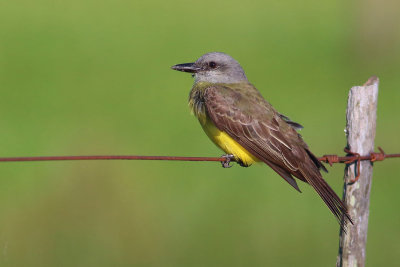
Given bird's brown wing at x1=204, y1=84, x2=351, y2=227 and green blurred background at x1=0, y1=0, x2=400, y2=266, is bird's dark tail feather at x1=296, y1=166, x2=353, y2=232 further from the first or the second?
green blurred background at x1=0, y1=0, x2=400, y2=266

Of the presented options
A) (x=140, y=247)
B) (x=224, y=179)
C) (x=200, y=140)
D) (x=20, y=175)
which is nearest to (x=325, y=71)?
(x=200, y=140)

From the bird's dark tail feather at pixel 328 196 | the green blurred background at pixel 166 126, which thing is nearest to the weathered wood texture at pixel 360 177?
the bird's dark tail feather at pixel 328 196

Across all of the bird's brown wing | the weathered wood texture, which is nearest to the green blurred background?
the bird's brown wing

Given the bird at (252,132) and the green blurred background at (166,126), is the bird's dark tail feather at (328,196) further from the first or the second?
the green blurred background at (166,126)

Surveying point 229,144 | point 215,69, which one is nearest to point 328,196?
point 229,144

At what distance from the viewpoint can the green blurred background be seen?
8789 mm

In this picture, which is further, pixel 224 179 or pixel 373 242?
pixel 224 179

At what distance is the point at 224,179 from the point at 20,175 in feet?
9.47

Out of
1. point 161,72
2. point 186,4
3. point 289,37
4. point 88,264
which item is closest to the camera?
point 88,264

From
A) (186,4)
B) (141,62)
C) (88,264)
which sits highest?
(186,4)

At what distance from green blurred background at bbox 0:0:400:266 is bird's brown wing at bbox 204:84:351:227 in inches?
83.9

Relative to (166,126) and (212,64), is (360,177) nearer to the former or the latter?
(212,64)

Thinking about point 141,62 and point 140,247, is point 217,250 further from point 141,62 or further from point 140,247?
point 141,62

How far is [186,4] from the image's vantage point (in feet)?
81.3
